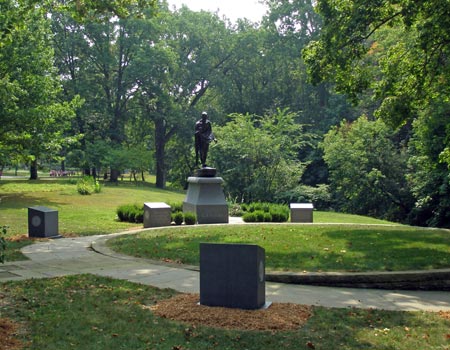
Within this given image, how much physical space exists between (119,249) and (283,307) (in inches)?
246

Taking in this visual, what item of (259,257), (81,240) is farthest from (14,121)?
(259,257)

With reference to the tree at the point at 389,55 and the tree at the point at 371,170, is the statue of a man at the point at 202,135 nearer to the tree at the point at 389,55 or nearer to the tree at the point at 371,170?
the tree at the point at 389,55

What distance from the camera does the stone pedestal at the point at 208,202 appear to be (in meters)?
A: 18.9

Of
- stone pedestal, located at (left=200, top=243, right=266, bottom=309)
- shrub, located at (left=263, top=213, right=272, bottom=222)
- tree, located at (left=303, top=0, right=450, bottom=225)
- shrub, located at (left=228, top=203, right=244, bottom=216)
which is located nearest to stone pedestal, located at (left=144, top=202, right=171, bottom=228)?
shrub, located at (left=263, top=213, right=272, bottom=222)

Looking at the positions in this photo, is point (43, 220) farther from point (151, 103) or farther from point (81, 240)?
point (151, 103)

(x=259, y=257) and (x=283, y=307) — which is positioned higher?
(x=259, y=257)

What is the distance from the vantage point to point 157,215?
694 inches

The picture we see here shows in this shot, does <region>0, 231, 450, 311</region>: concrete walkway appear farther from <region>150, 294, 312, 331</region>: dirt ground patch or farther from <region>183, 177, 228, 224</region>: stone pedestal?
<region>183, 177, 228, 224</region>: stone pedestal

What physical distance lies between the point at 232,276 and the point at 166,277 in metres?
2.57

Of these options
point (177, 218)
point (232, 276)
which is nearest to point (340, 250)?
point (232, 276)

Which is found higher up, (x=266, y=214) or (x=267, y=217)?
(x=266, y=214)

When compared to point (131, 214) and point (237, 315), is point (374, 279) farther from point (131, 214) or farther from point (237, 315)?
point (131, 214)

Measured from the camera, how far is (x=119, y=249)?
11.9 metres

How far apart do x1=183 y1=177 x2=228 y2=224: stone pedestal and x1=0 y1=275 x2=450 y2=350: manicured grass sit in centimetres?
1167
